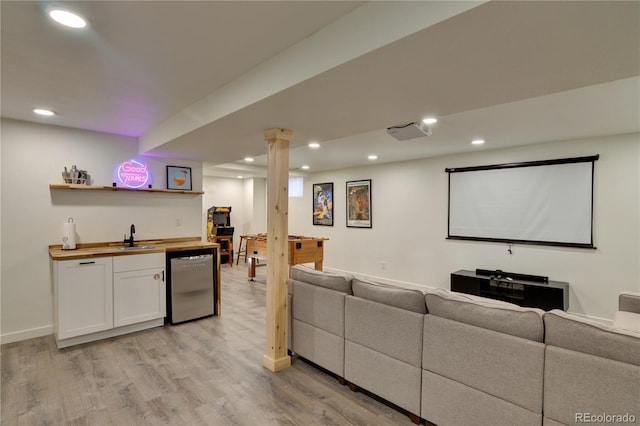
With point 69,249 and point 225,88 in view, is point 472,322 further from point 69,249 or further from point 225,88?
point 69,249

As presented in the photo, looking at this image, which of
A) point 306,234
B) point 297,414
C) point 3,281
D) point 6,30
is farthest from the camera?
point 306,234

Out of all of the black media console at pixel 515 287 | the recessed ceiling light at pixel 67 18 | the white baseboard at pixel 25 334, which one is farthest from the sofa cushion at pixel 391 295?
the white baseboard at pixel 25 334

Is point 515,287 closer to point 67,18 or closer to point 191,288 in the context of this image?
point 191,288

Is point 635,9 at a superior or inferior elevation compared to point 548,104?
inferior

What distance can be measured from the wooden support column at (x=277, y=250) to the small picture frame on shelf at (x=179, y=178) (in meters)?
2.35

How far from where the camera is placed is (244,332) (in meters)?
3.67

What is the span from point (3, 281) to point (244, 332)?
8.72ft

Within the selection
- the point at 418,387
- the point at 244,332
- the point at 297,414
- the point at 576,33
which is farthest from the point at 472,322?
the point at 244,332

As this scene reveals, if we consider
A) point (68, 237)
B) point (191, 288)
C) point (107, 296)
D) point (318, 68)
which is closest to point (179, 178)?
point (68, 237)

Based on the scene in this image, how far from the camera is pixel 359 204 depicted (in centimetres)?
678

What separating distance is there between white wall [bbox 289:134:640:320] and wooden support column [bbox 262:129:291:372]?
11.7 ft

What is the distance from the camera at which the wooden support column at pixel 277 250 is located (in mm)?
2812

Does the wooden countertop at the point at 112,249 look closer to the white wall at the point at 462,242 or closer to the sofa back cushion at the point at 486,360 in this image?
the sofa back cushion at the point at 486,360

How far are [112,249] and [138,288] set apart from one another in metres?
0.56
